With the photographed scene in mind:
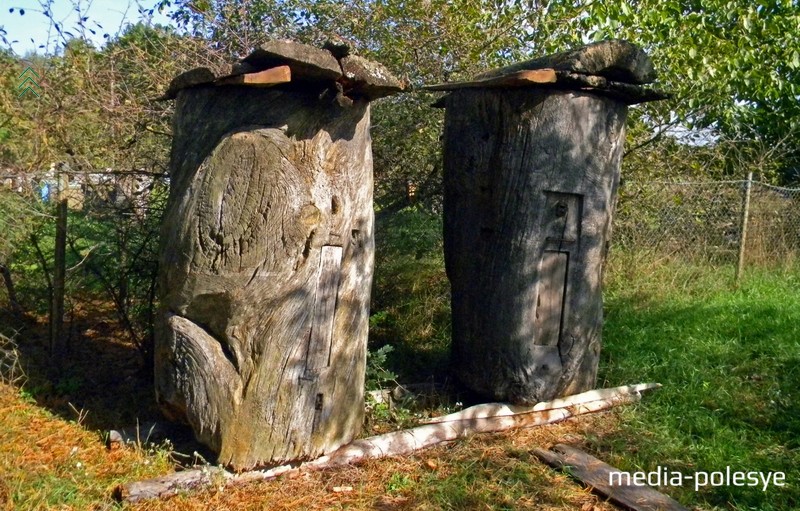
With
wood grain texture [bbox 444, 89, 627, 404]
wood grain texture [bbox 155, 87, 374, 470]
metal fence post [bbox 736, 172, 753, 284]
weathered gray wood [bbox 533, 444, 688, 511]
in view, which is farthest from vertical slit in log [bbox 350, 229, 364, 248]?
metal fence post [bbox 736, 172, 753, 284]

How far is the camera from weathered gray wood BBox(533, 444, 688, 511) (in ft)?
12.7

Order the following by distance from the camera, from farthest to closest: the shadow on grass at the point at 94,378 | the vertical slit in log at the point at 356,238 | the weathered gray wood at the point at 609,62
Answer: the weathered gray wood at the point at 609,62, the shadow on grass at the point at 94,378, the vertical slit in log at the point at 356,238

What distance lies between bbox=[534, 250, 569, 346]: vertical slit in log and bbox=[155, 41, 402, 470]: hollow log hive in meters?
1.48

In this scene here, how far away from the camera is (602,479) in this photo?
416cm

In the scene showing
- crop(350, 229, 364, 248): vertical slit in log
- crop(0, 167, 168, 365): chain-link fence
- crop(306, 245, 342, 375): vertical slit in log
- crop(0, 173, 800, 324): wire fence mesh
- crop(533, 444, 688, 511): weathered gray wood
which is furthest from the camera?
crop(0, 167, 168, 365): chain-link fence

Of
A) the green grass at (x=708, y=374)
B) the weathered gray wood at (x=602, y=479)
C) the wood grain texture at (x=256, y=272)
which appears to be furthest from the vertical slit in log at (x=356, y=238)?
the green grass at (x=708, y=374)

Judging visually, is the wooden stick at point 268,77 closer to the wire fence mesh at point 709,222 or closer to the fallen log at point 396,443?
the fallen log at point 396,443

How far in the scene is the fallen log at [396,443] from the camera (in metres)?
3.72

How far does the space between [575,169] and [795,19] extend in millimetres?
6107

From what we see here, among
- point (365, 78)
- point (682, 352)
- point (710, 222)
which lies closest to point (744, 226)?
point (710, 222)

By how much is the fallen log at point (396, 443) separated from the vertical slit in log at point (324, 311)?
1.84 ft

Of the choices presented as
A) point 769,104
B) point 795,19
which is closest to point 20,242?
point 795,19

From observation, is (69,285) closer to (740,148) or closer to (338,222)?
(338,222)

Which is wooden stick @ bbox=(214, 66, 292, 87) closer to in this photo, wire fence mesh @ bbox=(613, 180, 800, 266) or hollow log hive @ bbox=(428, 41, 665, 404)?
hollow log hive @ bbox=(428, 41, 665, 404)
